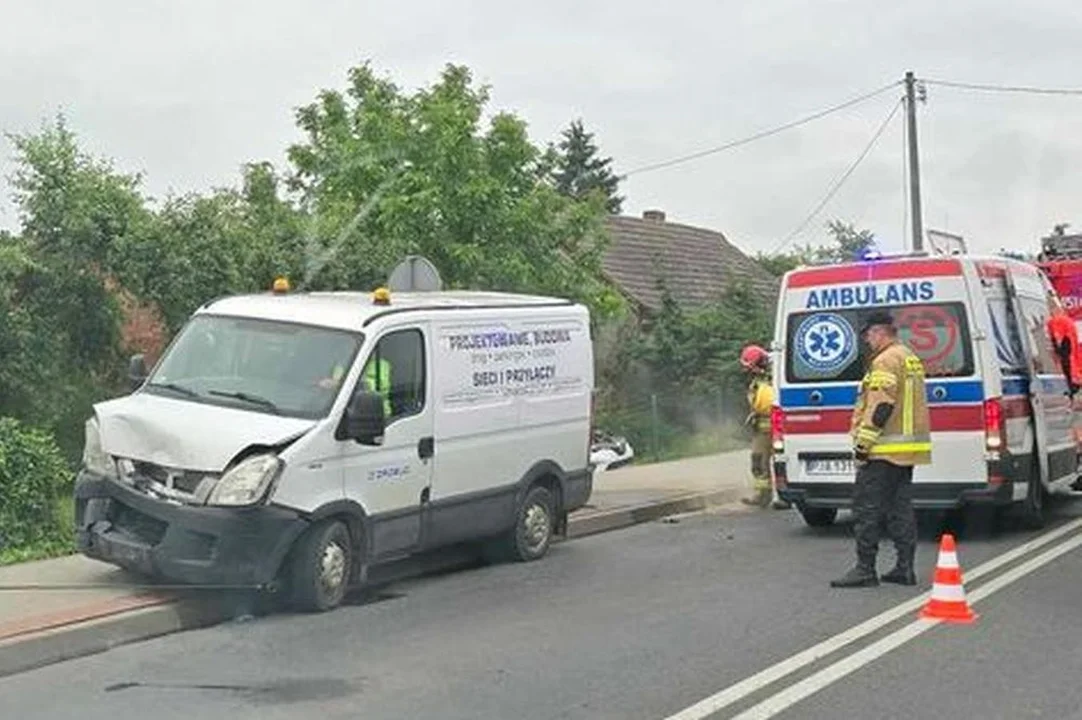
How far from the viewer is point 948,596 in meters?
8.33

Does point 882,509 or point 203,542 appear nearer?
point 203,542

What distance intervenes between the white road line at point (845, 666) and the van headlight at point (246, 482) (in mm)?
3419

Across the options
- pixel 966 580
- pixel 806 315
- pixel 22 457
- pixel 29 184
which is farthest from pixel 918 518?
pixel 29 184

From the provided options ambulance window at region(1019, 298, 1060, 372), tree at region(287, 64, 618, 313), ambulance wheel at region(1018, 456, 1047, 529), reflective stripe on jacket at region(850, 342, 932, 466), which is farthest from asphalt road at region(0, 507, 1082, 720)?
tree at region(287, 64, 618, 313)

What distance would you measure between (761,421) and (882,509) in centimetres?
523

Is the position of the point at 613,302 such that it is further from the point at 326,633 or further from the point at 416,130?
the point at 326,633

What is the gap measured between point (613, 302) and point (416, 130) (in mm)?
3789

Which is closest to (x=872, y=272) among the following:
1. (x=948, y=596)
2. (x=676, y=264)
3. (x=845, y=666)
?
(x=948, y=596)

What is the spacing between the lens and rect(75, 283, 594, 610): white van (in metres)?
8.55

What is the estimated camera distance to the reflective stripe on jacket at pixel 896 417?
9.47 meters

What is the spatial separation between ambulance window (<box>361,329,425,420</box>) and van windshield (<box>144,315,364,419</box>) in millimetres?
215

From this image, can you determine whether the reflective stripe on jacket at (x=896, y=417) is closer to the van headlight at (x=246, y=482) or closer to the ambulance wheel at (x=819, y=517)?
the ambulance wheel at (x=819, y=517)

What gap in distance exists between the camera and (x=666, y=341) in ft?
79.6

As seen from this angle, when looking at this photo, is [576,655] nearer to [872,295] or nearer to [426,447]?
[426,447]
